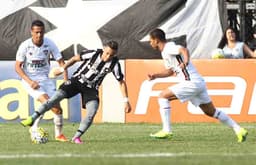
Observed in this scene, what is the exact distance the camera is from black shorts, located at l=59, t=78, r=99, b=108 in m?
15.0

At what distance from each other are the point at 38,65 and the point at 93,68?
106cm

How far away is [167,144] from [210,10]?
8173mm

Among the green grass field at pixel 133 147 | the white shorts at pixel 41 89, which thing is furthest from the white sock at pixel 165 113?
the white shorts at pixel 41 89

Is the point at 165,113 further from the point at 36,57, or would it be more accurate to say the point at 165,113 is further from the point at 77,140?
the point at 36,57

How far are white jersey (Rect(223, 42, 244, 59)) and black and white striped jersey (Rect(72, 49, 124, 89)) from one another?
575 cm

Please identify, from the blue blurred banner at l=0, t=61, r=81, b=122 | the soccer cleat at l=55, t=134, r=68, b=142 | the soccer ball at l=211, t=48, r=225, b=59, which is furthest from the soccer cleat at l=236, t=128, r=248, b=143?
the blue blurred banner at l=0, t=61, r=81, b=122

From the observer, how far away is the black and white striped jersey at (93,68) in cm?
1505

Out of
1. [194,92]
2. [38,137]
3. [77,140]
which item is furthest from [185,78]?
[38,137]

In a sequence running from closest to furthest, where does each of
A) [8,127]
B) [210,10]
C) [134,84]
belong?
[8,127] < [134,84] < [210,10]

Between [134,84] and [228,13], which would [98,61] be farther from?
[228,13]

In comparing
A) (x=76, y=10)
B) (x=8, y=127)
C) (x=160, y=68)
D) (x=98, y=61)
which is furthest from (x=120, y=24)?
(x=98, y=61)

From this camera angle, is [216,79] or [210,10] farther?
[210,10]

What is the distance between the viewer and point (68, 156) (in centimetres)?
1252

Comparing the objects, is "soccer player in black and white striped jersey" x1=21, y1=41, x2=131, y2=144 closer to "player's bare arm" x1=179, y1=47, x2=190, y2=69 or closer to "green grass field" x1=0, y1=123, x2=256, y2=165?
"green grass field" x1=0, y1=123, x2=256, y2=165
